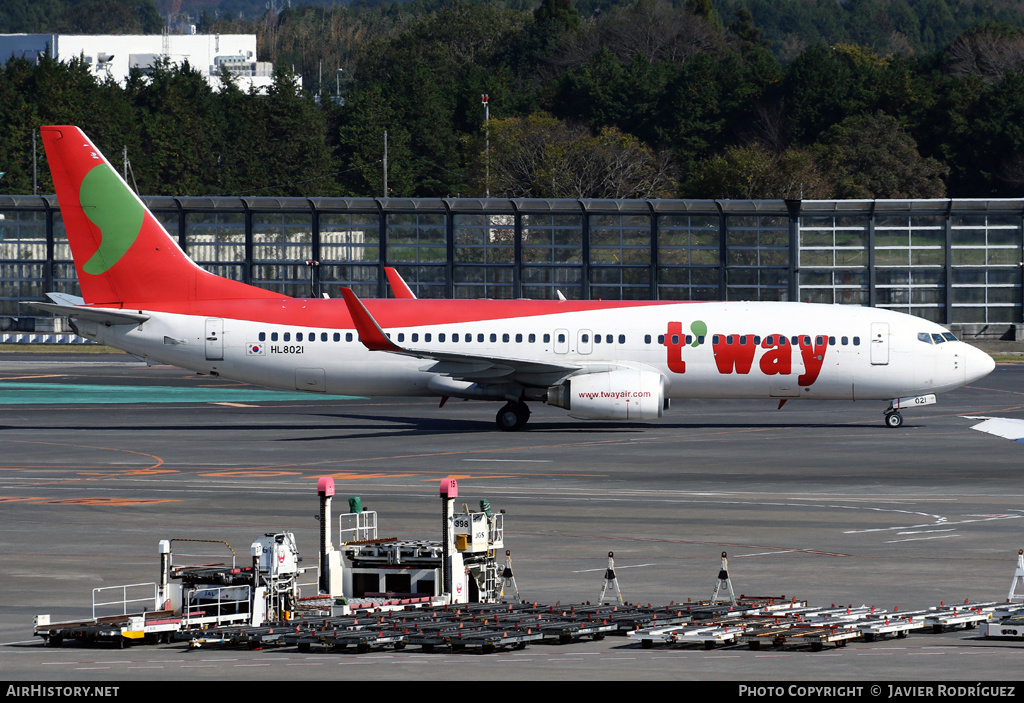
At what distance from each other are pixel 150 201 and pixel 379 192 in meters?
73.5

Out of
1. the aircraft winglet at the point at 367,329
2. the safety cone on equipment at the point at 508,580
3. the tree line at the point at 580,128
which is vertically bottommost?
the safety cone on equipment at the point at 508,580

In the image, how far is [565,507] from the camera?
35.4 metres

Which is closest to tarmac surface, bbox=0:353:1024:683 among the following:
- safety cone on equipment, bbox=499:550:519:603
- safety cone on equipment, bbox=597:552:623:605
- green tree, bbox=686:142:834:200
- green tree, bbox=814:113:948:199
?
safety cone on equipment, bbox=499:550:519:603

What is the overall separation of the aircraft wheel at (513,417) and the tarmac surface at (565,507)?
571 mm

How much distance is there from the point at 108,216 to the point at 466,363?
13.8 meters

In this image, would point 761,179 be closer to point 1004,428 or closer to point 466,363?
point 466,363

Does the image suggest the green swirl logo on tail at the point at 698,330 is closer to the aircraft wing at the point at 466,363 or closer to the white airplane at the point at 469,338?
the white airplane at the point at 469,338

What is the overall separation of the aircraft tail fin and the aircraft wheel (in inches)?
422

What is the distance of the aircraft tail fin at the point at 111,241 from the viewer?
5347 cm

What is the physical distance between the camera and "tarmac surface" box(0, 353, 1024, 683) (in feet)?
64.1

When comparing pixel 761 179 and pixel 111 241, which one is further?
pixel 761 179

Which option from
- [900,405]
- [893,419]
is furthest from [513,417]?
[900,405]

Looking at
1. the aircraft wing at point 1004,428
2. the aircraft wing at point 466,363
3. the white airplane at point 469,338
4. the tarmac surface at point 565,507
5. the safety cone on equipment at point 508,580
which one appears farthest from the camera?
the white airplane at point 469,338

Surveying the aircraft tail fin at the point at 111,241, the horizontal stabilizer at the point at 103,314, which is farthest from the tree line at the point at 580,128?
the horizontal stabilizer at the point at 103,314
